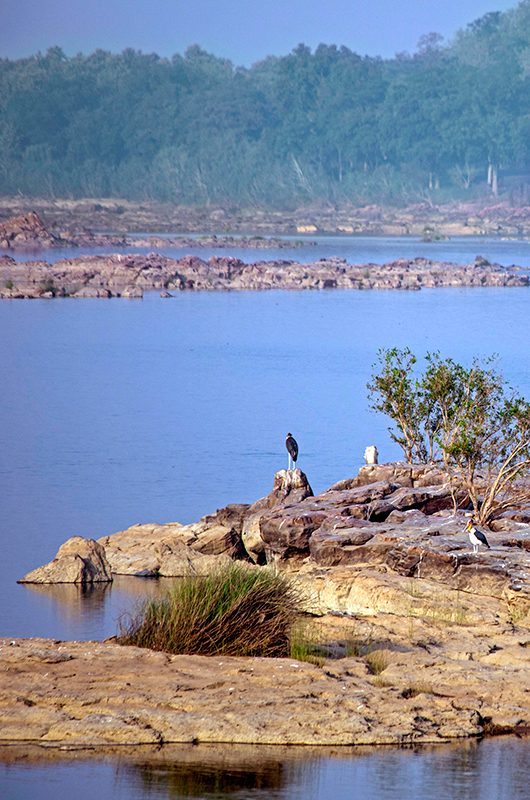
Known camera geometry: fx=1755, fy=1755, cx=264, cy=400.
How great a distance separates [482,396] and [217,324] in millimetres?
32406

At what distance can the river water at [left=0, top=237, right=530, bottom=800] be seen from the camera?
11.2 meters

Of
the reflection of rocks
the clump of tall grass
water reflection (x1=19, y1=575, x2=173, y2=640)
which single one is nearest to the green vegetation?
water reflection (x1=19, y1=575, x2=173, y2=640)

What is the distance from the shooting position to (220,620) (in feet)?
42.4

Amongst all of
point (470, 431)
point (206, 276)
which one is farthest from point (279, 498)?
point (206, 276)

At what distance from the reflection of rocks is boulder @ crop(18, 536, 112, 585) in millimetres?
40161

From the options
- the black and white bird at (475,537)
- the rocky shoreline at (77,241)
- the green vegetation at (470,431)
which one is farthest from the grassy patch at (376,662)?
the rocky shoreline at (77,241)

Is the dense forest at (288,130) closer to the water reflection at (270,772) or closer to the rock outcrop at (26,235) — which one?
the rock outcrop at (26,235)

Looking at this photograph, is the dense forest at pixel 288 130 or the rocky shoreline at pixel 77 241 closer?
the rocky shoreline at pixel 77 241

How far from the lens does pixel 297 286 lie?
208 ft

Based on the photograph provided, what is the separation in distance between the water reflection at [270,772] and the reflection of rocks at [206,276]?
4679 centimetres

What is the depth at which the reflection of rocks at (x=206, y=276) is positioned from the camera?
5869 cm

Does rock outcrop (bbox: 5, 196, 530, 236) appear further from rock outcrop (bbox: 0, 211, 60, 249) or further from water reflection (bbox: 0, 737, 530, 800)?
water reflection (bbox: 0, 737, 530, 800)

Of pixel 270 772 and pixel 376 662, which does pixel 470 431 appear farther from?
pixel 270 772

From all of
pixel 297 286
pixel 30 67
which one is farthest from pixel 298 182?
pixel 297 286
